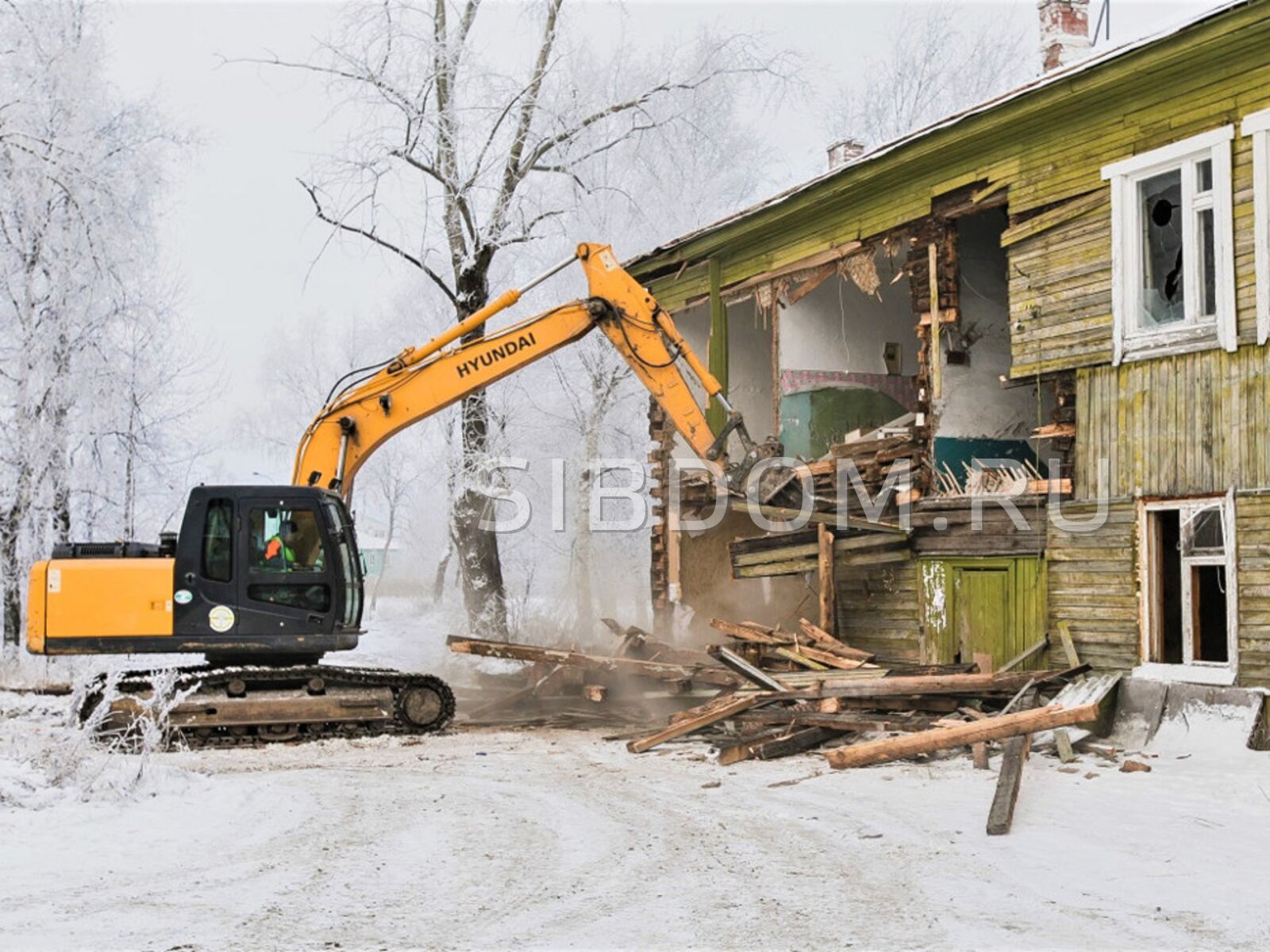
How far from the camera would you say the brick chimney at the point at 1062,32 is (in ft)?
57.0

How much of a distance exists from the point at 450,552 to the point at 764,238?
24.9m

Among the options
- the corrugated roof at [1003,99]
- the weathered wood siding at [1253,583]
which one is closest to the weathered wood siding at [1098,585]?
the weathered wood siding at [1253,583]

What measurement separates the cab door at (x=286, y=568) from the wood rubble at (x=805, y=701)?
276 centimetres

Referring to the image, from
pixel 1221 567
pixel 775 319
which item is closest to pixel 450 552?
pixel 775 319

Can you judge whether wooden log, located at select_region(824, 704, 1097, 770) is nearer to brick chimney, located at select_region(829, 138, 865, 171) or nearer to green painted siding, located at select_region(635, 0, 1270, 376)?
green painted siding, located at select_region(635, 0, 1270, 376)

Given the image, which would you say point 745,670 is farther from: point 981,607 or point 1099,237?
point 1099,237

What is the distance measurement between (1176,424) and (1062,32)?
7.43 meters

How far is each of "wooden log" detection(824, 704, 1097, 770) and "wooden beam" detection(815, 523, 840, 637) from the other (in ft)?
17.6

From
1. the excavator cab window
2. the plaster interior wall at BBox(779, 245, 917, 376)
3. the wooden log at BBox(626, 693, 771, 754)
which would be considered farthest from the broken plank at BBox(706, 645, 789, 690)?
the plaster interior wall at BBox(779, 245, 917, 376)

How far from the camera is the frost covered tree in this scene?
21875 mm

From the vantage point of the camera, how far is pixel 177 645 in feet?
42.2

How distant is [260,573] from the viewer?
13.1m

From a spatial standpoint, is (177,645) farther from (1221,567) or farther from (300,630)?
(1221,567)

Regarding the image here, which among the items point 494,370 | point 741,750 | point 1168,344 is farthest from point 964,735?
point 494,370
